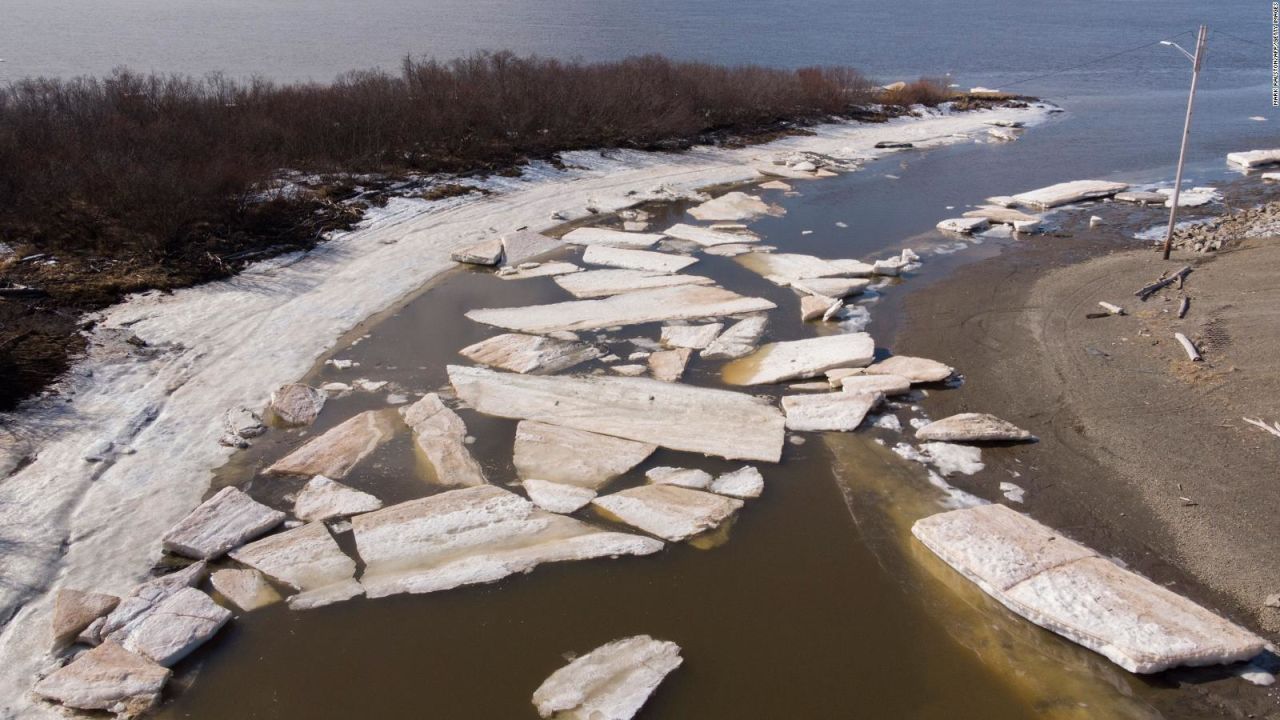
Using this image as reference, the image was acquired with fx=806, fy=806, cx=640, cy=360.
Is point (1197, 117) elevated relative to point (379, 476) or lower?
elevated

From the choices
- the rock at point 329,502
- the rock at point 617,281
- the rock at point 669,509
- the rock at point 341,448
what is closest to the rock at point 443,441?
the rock at point 341,448

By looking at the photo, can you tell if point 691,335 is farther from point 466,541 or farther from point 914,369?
point 466,541

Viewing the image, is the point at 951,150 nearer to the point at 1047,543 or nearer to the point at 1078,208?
the point at 1078,208

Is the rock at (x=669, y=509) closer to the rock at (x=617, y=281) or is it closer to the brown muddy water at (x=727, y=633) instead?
the brown muddy water at (x=727, y=633)

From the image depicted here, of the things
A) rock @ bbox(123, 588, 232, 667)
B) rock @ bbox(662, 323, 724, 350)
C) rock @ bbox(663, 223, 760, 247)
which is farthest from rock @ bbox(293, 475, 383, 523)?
rock @ bbox(663, 223, 760, 247)

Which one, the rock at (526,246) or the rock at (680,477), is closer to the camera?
the rock at (680,477)

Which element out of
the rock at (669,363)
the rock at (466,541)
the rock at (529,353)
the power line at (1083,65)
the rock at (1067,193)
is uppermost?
the power line at (1083,65)

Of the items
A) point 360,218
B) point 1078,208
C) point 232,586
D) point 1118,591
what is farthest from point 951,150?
point 232,586
